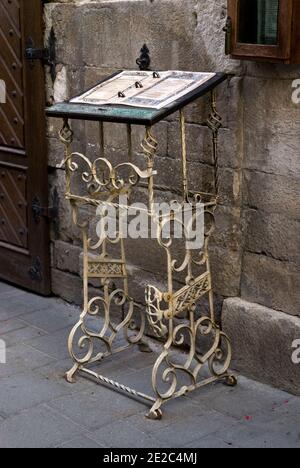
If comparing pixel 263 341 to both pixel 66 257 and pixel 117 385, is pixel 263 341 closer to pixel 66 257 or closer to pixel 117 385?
pixel 117 385

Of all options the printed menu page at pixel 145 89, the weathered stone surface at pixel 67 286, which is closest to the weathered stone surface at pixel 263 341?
the printed menu page at pixel 145 89

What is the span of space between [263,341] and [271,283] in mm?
297

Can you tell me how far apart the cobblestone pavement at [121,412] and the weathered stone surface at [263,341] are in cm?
7

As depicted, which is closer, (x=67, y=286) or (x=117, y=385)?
(x=117, y=385)

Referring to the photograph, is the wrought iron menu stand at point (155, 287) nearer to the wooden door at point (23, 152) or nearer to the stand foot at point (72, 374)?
the stand foot at point (72, 374)

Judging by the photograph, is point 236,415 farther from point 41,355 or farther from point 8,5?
point 8,5

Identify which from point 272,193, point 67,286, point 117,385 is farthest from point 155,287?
point 67,286

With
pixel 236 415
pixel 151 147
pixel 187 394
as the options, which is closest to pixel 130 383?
pixel 187 394

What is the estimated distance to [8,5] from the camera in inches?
224

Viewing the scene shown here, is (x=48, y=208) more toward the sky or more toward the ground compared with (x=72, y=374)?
more toward the sky

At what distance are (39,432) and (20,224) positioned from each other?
2.29 m

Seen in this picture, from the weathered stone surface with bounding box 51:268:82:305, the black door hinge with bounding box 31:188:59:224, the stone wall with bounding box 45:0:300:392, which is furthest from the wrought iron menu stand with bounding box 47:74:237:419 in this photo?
the black door hinge with bounding box 31:188:59:224

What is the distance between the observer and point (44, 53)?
5602mm

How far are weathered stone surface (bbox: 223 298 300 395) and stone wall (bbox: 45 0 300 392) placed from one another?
0.06m
